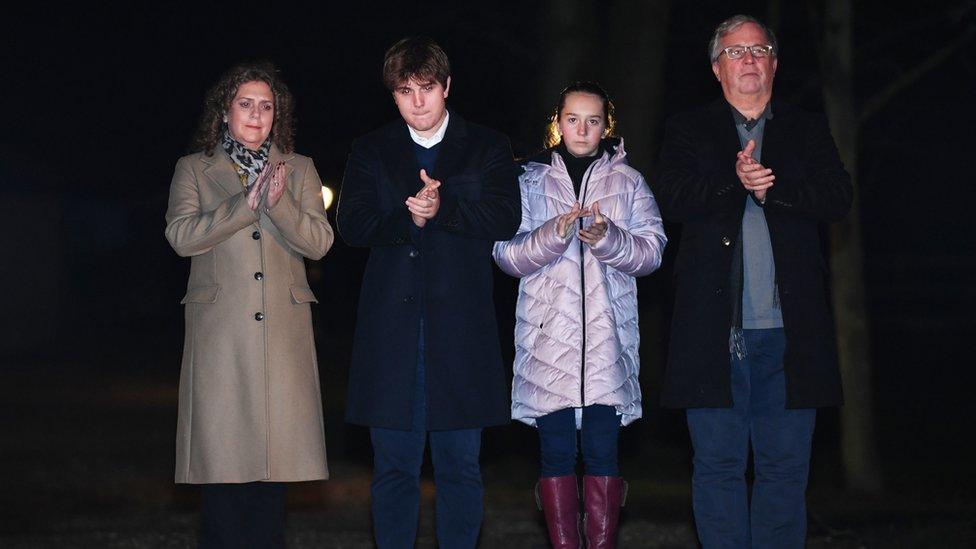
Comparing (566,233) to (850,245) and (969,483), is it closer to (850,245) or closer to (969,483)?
(850,245)

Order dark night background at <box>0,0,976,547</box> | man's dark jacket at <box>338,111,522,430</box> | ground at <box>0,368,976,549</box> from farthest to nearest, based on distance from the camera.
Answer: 1. dark night background at <box>0,0,976,547</box>
2. ground at <box>0,368,976,549</box>
3. man's dark jacket at <box>338,111,522,430</box>

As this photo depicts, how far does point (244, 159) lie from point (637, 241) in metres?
1.84

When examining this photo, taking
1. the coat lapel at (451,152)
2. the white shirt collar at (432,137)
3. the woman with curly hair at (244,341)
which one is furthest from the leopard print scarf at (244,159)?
the coat lapel at (451,152)

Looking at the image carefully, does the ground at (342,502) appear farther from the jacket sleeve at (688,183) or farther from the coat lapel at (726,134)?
the coat lapel at (726,134)

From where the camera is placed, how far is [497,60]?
709 inches

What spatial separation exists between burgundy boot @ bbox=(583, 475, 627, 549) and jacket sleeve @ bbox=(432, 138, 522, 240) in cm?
123

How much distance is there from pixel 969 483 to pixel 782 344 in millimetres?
6618

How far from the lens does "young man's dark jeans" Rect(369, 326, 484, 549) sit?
6.36 metres

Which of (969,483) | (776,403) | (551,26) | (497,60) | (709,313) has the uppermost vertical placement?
(497,60)

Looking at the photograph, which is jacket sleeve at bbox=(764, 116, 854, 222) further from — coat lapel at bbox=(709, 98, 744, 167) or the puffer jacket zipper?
the puffer jacket zipper

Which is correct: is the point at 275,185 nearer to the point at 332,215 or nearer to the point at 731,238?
the point at 731,238

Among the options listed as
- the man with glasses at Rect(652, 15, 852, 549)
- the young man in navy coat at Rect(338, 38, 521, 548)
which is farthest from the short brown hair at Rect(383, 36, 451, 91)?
the man with glasses at Rect(652, 15, 852, 549)

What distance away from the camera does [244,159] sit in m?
6.68

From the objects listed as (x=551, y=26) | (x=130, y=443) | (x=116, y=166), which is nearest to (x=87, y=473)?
(x=130, y=443)
